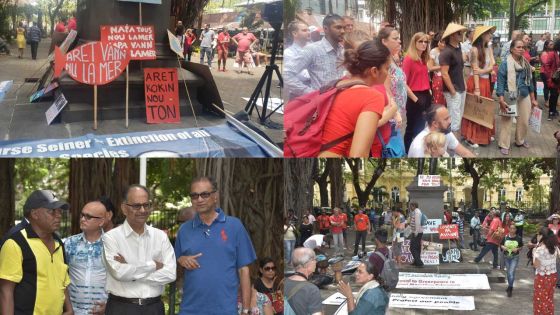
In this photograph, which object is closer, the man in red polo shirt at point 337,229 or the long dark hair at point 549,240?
the long dark hair at point 549,240

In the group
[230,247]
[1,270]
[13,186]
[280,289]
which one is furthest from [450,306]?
[13,186]

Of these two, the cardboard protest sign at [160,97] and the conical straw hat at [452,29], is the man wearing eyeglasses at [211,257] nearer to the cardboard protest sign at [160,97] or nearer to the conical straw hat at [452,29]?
the cardboard protest sign at [160,97]

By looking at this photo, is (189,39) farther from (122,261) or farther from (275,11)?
(122,261)

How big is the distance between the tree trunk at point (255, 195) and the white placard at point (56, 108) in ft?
3.49

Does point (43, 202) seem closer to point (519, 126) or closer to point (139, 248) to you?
point (139, 248)

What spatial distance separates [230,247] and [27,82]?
6.01ft

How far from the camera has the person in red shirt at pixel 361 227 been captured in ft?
17.2

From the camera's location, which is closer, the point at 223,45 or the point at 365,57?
the point at 365,57

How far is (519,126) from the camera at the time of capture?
5203 mm

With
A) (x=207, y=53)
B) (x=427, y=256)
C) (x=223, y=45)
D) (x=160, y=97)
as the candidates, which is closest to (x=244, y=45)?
(x=223, y=45)

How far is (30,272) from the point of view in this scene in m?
4.06

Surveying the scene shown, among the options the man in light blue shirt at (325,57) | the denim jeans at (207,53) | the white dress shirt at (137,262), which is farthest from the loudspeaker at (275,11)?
the white dress shirt at (137,262)

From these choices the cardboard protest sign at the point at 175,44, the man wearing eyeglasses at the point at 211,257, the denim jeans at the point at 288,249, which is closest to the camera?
the man wearing eyeglasses at the point at 211,257

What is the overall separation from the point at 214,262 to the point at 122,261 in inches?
21.1
